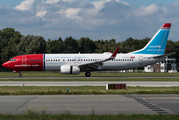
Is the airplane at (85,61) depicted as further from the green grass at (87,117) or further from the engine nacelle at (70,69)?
the green grass at (87,117)

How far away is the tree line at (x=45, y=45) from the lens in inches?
3866

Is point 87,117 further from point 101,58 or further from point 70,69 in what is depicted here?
point 101,58

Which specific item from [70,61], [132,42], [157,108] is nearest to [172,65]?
[132,42]

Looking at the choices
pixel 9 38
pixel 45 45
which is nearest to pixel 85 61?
pixel 45 45

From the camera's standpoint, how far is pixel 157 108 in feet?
42.0

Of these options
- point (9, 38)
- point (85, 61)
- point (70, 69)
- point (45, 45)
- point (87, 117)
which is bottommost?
point (87, 117)

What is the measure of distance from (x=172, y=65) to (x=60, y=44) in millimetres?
64247

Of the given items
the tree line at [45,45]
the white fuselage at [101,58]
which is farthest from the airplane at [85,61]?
the tree line at [45,45]

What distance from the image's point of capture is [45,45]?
102000 mm

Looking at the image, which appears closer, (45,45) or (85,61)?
(85,61)

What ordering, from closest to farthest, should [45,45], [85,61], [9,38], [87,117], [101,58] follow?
1. [87,117]
2. [85,61]
3. [101,58]
4. [45,45]
5. [9,38]

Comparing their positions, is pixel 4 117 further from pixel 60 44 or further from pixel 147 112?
pixel 60 44

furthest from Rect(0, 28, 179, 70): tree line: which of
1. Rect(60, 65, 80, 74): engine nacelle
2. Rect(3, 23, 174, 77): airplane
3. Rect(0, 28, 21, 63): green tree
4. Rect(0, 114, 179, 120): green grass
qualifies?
Rect(0, 114, 179, 120): green grass

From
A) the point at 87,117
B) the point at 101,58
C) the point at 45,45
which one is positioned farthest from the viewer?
the point at 45,45
